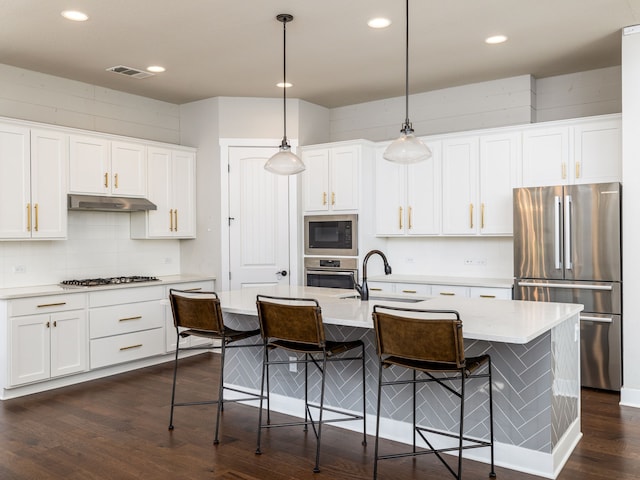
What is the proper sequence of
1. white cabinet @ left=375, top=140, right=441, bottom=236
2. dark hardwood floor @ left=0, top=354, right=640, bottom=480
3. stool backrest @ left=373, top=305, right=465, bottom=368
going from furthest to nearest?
white cabinet @ left=375, top=140, right=441, bottom=236 < dark hardwood floor @ left=0, top=354, right=640, bottom=480 < stool backrest @ left=373, top=305, right=465, bottom=368

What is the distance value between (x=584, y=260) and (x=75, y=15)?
421cm

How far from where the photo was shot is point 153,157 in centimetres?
570

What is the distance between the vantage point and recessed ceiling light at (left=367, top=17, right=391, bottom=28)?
388cm

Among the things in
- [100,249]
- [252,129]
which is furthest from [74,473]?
[252,129]

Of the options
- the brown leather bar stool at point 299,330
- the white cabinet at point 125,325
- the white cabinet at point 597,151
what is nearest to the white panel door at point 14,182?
the white cabinet at point 125,325

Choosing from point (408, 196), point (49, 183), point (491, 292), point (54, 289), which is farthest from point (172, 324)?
point (491, 292)

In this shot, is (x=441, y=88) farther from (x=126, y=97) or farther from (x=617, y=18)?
(x=126, y=97)

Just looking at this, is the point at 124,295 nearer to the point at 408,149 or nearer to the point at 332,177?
the point at 332,177

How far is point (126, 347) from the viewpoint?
5133mm

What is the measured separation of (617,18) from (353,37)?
1.90 metres

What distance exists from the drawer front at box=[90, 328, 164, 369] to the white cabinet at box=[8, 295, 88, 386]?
5.1 inches

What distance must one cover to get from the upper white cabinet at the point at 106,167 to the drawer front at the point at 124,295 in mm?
956

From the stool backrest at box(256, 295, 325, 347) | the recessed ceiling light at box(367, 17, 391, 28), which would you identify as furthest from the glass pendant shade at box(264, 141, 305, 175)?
the recessed ceiling light at box(367, 17, 391, 28)

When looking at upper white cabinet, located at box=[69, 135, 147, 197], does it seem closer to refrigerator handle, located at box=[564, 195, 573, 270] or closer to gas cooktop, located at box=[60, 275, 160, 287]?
gas cooktop, located at box=[60, 275, 160, 287]
